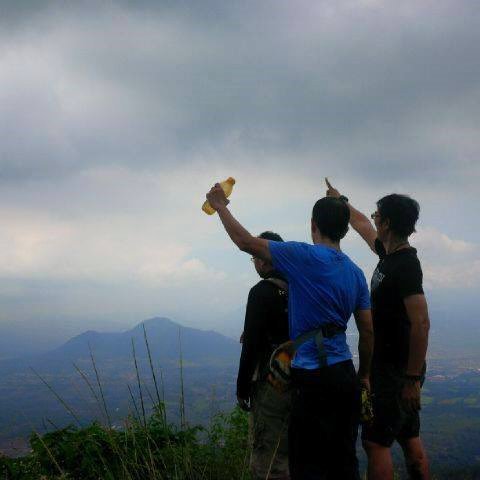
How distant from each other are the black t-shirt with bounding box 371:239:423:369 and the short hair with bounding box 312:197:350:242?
39.3 inches

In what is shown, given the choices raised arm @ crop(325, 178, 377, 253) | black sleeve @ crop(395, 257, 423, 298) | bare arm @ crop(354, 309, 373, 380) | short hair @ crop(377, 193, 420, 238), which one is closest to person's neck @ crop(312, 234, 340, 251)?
bare arm @ crop(354, 309, 373, 380)

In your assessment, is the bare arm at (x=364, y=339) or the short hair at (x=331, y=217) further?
the bare arm at (x=364, y=339)

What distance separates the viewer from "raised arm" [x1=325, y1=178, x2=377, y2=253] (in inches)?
190

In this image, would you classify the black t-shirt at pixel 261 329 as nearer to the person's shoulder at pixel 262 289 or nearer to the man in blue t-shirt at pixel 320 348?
the person's shoulder at pixel 262 289

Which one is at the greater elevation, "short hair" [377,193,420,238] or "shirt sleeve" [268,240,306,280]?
"short hair" [377,193,420,238]

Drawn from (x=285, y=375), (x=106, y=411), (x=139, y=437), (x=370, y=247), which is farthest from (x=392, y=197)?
(x=139, y=437)

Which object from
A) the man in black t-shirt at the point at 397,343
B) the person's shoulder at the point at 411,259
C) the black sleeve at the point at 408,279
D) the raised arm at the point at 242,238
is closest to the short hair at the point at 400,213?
the man in black t-shirt at the point at 397,343

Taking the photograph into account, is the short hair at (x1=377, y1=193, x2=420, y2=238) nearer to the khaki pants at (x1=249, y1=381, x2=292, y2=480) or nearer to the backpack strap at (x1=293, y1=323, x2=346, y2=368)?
the backpack strap at (x1=293, y1=323, x2=346, y2=368)

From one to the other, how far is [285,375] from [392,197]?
77.2 inches

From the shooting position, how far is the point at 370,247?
189 inches

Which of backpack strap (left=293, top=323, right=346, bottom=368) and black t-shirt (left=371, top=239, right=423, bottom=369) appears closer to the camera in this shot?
backpack strap (left=293, top=323, right=346, bottom=368)

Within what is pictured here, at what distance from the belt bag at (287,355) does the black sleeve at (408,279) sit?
3.36 ft

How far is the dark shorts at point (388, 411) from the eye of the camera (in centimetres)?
375

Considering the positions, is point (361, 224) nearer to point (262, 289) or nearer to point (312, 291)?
point (262, 289)
